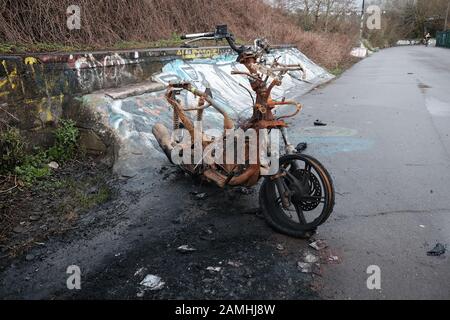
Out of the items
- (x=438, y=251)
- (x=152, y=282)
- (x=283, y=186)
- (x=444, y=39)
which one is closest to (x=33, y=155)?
(x=152, y=282)

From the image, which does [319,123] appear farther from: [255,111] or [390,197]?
[255,111]

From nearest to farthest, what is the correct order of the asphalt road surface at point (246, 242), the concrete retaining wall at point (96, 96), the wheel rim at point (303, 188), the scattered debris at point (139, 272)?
the asphalt road surface at point (246, 242) → the scattered debris at point (139, 272) → the wheel rim at point (303, 188) → the concrete retaining wall at point (96, 96)

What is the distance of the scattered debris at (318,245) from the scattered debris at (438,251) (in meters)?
0.90

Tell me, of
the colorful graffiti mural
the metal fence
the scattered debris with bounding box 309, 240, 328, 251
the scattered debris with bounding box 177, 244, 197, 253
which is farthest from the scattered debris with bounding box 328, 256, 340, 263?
the metal fence

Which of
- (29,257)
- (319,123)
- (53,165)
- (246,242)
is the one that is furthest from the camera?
(319,123)

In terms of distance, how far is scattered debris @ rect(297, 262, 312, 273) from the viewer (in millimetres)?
3109

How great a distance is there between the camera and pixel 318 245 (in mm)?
3471

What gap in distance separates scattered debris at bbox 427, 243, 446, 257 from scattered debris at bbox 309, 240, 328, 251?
0.90 metres

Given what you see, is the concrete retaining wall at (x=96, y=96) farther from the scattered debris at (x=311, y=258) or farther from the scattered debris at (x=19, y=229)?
the scattered debris at (x=311, y=258)

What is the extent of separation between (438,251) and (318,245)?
41.6 inches

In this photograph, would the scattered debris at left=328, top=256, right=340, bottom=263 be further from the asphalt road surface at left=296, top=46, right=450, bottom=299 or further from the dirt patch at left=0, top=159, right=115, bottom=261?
the dirt patch at left=0, top=159, right=115, bottom=261

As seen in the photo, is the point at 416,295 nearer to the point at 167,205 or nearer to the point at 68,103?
the point at 167,205

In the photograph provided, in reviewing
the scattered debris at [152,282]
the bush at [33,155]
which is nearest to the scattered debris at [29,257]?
the scattered debris at [152,282]

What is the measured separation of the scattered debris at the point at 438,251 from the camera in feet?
10.9
